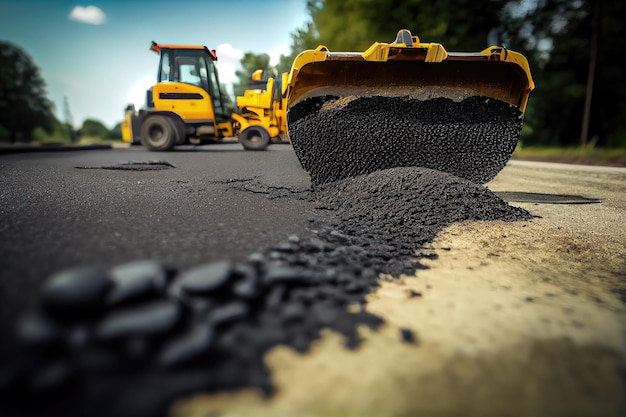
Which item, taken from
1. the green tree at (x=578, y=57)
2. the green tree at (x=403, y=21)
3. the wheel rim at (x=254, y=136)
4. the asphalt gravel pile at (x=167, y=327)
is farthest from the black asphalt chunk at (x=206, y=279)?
the green tree at (x=578, y=57)

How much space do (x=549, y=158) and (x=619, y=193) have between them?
632cm

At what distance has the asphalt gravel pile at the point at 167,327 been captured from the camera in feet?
2.75

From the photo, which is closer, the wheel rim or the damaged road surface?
the damaged road surface

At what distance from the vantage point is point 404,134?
2973 millimetres

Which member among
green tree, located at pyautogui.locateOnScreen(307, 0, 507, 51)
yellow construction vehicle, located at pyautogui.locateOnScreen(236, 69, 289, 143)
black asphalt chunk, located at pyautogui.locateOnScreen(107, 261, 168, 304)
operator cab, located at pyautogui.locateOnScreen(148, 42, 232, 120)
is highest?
green tree, located at pyautogui.locateOnScreen(307, 0, 507, 51)

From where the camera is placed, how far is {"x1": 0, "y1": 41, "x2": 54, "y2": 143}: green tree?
1855cm

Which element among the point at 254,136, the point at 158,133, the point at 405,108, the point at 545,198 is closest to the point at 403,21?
the point at 254,136

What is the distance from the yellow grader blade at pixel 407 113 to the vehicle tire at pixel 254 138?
4.39 meters

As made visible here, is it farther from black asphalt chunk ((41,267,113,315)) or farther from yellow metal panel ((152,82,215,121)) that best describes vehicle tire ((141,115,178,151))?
black asphalt chunk ((41,267,113,315))

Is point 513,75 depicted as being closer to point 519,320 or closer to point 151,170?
point 519,320

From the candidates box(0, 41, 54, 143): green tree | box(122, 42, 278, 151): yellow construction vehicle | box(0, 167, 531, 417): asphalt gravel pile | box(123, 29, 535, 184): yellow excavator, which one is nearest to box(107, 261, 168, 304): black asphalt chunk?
box(0, 167, 531, 417): asphalt gravel pile

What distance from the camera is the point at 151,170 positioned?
155 inches

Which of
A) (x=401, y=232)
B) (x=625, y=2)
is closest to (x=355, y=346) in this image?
(x=401, y=232)

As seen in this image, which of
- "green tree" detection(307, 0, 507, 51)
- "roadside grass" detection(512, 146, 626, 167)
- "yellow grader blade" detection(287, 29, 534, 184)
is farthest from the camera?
"green tree" detection(307, 0, 507, 51)
